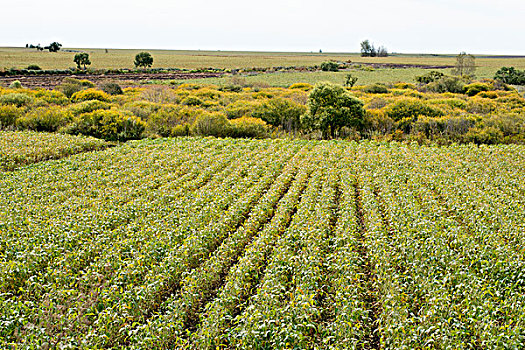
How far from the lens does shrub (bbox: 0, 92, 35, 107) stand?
38003 millimetres

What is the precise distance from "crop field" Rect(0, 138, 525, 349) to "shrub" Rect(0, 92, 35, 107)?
25.7 meters

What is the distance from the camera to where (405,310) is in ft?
24.2

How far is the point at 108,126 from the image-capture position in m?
30.6

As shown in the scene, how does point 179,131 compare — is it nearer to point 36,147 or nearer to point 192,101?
point 36,147

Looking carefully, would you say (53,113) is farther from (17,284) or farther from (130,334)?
(130,334)

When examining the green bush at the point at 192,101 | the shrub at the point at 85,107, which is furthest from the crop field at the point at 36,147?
the green bush at the point at 192,101

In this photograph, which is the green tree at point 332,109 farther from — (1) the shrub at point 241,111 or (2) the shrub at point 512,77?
(2) the shrub at point 512,77

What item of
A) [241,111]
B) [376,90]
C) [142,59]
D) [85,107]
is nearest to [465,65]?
[376,90]

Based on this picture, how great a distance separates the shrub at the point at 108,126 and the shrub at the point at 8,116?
6445 mm

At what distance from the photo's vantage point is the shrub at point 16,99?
125 feet

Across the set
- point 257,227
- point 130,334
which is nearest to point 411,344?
point 130,334

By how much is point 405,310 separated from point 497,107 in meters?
39.7

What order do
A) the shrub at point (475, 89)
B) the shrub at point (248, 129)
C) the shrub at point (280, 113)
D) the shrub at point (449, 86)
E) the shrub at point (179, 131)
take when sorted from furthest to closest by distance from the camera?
the shrub at point (449, 86) → the shrub at point (475, 89) → the shrub at point (280, 113) → the shrub at point (179, 131) → the shrub at point (248, 129)

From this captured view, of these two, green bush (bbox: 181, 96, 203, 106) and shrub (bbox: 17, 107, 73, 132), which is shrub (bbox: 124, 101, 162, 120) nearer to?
green bush (bbox: 181, 96, 203, 106)
